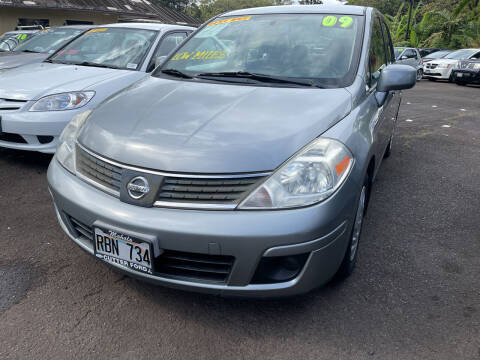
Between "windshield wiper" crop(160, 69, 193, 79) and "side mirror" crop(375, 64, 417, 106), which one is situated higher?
"side mirror" crop(375, 64, 417, 106)

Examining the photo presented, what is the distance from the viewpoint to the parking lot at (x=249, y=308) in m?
1.92

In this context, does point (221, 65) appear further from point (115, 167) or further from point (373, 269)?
point (373, 269)

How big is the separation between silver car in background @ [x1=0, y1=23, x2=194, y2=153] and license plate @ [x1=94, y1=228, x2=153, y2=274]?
208 centimetres

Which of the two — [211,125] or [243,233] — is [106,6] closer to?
[211,125]

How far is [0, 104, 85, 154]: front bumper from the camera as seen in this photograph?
3.89m

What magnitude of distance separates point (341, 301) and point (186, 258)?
939mm

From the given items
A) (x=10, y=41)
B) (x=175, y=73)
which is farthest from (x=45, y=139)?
(x=10, y=41)

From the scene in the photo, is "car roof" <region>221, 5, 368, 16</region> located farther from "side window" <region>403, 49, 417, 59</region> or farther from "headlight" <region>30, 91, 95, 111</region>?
"side window" <region>403, 49, 417, 59</region>

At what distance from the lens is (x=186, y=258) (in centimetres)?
187

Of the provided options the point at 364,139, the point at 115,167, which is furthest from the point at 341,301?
the point at 115,167

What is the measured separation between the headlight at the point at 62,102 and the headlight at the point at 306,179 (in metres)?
2.86

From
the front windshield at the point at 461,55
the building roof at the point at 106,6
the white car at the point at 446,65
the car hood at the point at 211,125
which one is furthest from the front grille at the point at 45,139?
the front windshield at the point at 461,55

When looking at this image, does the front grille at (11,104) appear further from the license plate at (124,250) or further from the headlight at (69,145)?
the license plate at (124,250)

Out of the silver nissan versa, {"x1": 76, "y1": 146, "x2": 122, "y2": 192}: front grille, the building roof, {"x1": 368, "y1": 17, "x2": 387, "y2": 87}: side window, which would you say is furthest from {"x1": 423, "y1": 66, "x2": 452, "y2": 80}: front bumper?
{"x1": 76, "y1": 146, "x2": 122, "y2": 192}: front grille
